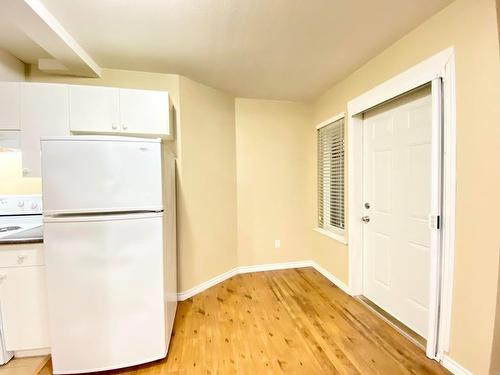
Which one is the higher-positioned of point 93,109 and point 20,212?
point 93,109

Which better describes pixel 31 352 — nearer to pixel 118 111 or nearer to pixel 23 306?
pixel 23 306

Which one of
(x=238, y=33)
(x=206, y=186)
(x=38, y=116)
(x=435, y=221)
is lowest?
(x=435, y=221)

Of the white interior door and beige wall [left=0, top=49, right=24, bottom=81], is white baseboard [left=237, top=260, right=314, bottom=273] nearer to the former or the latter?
the white interior door

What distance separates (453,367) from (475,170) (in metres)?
1.34

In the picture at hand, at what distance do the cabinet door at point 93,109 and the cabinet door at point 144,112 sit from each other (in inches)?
2.7

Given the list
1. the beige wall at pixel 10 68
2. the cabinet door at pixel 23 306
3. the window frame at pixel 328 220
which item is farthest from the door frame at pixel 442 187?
the beige wall at pixel 10 68

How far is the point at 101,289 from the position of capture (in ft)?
5.03

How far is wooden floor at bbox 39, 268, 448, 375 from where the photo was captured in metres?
1.63

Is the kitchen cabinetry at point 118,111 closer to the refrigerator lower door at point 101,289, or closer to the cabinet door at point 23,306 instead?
the refrigerator lower door at point 101,289

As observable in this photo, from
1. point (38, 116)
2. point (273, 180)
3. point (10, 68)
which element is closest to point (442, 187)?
point (273, 180)

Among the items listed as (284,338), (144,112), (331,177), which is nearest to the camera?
(284,338)

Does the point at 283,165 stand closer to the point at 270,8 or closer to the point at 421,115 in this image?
the point at 421,115

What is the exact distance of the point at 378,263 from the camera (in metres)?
2.39

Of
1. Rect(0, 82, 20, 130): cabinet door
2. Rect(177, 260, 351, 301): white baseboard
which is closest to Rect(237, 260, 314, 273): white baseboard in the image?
Rect(177, 260, 351, 301): white baseboard
